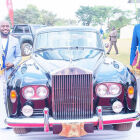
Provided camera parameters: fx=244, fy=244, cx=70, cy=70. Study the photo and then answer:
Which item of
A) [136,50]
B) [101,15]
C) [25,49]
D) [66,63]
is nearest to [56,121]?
[66,63]

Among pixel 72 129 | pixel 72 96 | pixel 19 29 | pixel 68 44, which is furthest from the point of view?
pixel 19 29

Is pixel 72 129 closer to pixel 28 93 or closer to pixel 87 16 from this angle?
pixel 28 93

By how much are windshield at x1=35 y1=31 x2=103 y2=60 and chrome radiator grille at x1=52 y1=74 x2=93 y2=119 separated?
41.4 inches

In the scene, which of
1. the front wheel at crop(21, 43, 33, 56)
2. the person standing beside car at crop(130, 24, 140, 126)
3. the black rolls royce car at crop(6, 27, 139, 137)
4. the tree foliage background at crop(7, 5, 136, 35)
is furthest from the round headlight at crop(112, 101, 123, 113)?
the tree foliage background at crop(7, 5, 136, 35)

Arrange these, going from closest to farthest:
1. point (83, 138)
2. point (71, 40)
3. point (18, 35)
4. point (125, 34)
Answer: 1. point (83, 138)
2. point (71, 40)
3. point (18, 35)
4. point (125, 34)

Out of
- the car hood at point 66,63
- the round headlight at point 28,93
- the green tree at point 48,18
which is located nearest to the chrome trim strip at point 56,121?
the round headlight at point 28,93

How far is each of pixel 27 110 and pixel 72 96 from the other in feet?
2.09

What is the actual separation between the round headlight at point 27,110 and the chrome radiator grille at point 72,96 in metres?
0.31

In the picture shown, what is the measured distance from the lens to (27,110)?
3305 mm

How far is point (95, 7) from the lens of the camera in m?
62.6

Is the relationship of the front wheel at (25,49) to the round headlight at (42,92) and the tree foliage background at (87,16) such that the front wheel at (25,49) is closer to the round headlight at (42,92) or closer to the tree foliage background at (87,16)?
the round headlight at (42,92)

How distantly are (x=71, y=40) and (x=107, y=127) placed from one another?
1.88 meters

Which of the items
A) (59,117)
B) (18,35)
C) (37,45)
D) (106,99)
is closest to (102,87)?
(106,99)

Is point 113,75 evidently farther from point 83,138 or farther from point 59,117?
point 83,138
